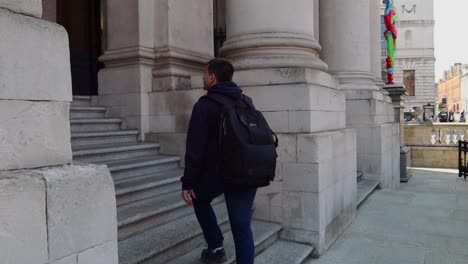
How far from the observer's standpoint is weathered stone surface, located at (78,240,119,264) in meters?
2.40

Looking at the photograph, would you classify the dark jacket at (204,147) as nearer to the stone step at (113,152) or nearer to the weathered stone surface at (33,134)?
the weathered stone surface at (33,134)

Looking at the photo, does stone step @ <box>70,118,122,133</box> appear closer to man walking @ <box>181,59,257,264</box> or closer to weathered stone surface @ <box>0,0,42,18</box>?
man walking @ <box>181,59,257,264</box>

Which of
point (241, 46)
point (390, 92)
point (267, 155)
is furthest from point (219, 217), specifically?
point (390, 92)

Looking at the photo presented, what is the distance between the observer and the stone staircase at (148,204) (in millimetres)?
3773

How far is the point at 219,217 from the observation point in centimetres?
468

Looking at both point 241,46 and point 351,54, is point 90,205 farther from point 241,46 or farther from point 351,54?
point 351,54

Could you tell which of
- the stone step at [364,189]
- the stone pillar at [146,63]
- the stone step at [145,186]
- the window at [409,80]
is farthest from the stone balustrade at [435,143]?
the window at [409,80]

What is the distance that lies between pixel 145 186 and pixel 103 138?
141cm

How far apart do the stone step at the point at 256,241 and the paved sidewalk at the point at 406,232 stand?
20.6 inches

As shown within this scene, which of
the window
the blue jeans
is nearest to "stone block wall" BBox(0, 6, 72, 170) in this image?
the blue jeans

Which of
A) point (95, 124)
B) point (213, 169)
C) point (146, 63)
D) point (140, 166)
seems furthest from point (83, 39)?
point (213, 169)

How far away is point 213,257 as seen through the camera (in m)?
3.60

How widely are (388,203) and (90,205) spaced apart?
21.8 ft

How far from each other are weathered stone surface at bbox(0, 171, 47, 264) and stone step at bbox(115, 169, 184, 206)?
7.19 feet
